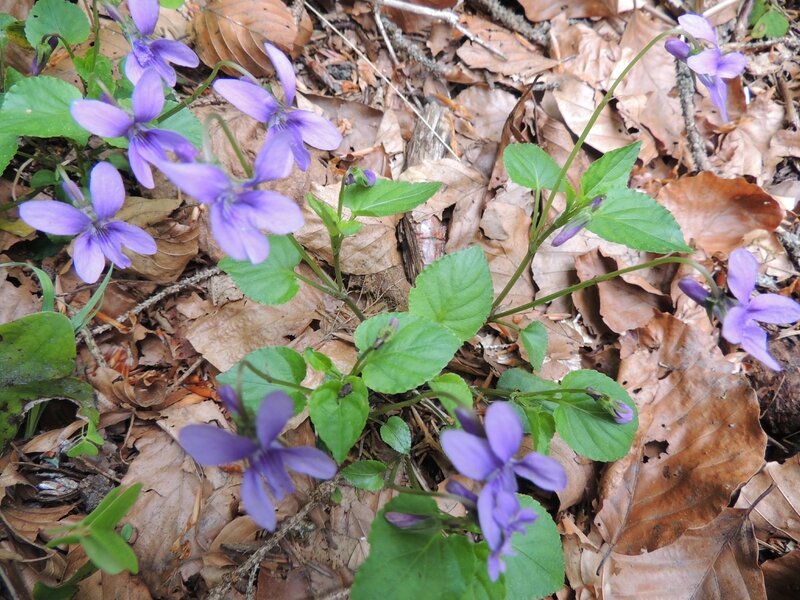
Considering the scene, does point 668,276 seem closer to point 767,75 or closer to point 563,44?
point 563,44

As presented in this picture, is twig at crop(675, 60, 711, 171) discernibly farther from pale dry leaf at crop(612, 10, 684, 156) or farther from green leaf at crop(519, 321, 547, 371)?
Answer: green leaf at crop(519, 321, 547, 371)

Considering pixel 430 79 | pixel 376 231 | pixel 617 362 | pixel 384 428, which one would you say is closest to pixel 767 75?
pixel 430 79

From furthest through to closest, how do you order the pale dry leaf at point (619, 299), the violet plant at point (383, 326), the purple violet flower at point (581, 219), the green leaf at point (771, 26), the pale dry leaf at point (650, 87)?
the green leaf at point (771, 26) → the pale dry leaf at point (650, 87) → the pale dry leaf at point (619, 299) → the purple violet flower at point (581, 219) → the violet plant at point (383, 326)

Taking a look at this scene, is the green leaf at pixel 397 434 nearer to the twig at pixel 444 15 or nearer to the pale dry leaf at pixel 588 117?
the pale dry leaf at pixel 588 117

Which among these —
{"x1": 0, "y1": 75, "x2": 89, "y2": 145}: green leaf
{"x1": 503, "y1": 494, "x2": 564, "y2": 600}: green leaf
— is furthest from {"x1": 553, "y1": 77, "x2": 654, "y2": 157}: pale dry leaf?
{"x1": 0, "y1": 75, "x2": 89, "y2": 145}: green leaf

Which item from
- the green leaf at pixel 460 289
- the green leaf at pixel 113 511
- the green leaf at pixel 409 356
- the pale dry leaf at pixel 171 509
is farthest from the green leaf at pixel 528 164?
the green leaf at pixel 113 511

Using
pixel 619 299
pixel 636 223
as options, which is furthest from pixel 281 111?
pixel 619 299

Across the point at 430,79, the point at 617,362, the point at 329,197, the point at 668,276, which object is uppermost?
the point at 430,79
